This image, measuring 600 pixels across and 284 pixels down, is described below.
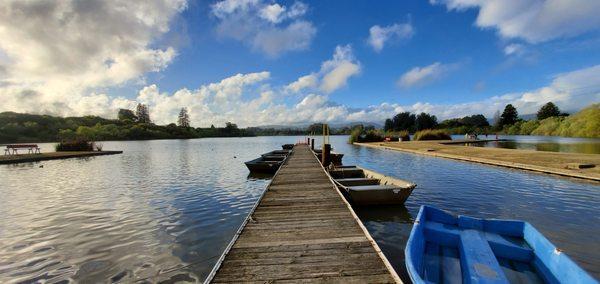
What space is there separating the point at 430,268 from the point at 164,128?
179627mm

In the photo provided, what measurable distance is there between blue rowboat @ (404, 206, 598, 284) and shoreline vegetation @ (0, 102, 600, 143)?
47.3m

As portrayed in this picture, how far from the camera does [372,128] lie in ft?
288

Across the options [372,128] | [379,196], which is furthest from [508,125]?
[379,196]

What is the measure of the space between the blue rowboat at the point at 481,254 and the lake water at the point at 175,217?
1.38m

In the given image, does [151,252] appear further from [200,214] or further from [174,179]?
[174,179]

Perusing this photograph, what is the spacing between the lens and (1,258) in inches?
368

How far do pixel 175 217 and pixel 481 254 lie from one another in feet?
40.3

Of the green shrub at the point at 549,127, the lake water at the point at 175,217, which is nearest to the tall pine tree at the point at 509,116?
the green shrub at the point at 549,127

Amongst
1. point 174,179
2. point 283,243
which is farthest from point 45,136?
point 283,243

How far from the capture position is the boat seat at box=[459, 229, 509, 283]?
5.46 metres

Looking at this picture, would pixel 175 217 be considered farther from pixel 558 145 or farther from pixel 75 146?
pixel 558 145

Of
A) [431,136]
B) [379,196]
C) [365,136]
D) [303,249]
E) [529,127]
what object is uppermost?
[529,127]

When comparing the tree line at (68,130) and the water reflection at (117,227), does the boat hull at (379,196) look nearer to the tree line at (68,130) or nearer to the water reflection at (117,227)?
the water reflection at (117,227)

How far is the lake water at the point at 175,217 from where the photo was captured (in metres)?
8.70
